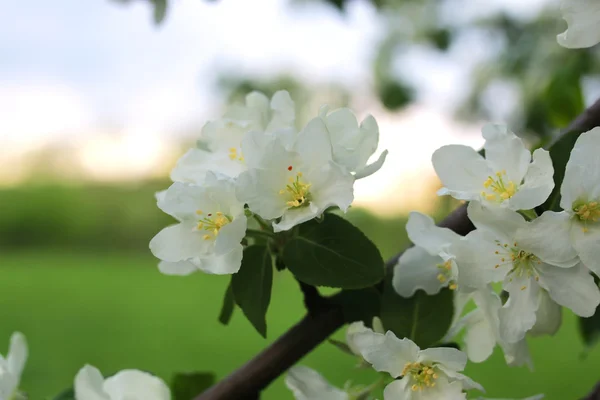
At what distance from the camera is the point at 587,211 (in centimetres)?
40

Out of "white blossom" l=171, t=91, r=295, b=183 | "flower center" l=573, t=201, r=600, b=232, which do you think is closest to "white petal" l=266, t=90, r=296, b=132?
"white blossom" l=171, t=91, r=295, b=183

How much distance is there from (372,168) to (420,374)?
5.4 inches

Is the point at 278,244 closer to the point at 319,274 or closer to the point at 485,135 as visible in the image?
the point at 319,274

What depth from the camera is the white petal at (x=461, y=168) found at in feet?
1.44

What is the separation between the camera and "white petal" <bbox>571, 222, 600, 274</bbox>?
38cm

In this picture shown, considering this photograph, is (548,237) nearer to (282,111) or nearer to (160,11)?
(282,111)

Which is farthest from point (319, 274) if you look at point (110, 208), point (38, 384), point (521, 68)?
point (110, 208)

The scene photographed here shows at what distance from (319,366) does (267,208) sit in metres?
2.39

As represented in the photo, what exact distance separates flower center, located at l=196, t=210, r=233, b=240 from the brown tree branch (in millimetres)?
85

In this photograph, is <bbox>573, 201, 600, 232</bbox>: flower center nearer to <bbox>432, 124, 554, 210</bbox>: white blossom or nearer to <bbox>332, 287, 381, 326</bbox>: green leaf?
<bbox>432, 124, 554, 210</bbox>: white blossom

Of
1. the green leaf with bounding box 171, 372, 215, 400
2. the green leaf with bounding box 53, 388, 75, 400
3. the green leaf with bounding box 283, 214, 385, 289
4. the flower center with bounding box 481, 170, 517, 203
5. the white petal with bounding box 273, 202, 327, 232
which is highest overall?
the flower center with bounding box 481, 170, 517, 203

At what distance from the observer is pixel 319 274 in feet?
1.49

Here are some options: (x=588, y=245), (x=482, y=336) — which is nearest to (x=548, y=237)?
(x=588, y=245)

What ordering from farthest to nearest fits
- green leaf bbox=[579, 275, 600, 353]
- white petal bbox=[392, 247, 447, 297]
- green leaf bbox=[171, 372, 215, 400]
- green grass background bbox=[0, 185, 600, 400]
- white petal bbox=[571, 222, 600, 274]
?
green grass background bbox=[0, 185, 600, 400]
green leaf bbox=[579, 275, 600, 353]
green leaf bbox=[171, 372, 215, 400]
white petal bbox=[392, 247, 447, 297]
white petal bbox=[571, 222, 600, 274]
